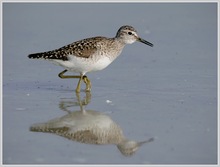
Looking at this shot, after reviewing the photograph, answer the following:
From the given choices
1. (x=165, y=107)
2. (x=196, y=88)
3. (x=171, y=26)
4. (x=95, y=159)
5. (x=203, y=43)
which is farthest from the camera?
(x=171, y=26)

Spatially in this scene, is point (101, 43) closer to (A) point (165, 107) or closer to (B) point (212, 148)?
(A) point (165, 107)

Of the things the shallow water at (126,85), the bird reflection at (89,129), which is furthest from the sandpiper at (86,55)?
the bird reflection at (89,129)

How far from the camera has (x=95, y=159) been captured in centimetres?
673

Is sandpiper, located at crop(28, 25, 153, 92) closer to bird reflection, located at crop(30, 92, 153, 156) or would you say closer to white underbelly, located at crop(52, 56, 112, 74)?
white underbelly, located at crop(52, 56, 112, 74)

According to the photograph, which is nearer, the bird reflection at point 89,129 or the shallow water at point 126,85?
the shallow water at point 126,85

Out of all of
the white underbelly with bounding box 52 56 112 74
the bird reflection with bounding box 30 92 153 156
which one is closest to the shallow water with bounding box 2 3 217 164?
the bird reflection with bounding box 30 92 153 156

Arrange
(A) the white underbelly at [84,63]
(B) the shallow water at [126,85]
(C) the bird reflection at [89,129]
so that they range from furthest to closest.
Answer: (A) the white underbelly at [84,63] → (C) the bird reflection at [89,129] → (B) the shallow water at [126,85]

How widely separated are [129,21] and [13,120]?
668 centimetres

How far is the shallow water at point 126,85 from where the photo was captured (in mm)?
7070

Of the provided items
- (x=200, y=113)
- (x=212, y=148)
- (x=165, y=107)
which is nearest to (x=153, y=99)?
(x=165, y=107)

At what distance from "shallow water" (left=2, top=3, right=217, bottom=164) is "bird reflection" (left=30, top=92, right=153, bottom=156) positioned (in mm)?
117

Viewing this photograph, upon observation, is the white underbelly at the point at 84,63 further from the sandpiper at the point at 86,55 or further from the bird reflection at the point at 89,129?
the bird reflection at the point at 89,129

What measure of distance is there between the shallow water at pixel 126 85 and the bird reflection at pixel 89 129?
12 centimetres

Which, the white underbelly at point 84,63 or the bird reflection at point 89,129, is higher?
the white underbelly at point 84,63
